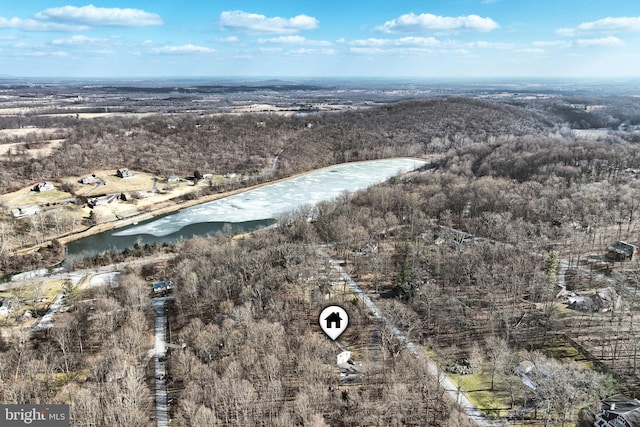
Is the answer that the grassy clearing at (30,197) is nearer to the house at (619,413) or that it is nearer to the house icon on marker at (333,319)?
the house icon on marker at (333,319)

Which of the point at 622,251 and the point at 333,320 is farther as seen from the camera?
the point at 622,251

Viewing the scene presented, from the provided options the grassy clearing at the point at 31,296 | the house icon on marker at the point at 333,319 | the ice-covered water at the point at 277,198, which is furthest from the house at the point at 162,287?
the ice-covered water at the point at 277,198

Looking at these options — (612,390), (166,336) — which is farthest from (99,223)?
(612,390)

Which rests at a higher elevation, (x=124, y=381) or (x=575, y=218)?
(x=575, y=218)

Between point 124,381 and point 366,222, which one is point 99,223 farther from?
point 124,381

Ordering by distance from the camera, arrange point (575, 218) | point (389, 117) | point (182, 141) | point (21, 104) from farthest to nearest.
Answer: point (21, 104)
point (389, 117)
point (182, 141)
point (575, 218)

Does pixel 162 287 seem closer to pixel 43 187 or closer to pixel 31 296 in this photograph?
pixel 31 296

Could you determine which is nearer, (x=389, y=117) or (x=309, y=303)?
(x=309, y=303)

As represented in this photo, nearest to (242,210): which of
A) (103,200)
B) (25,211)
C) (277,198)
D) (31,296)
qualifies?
(277,198)
